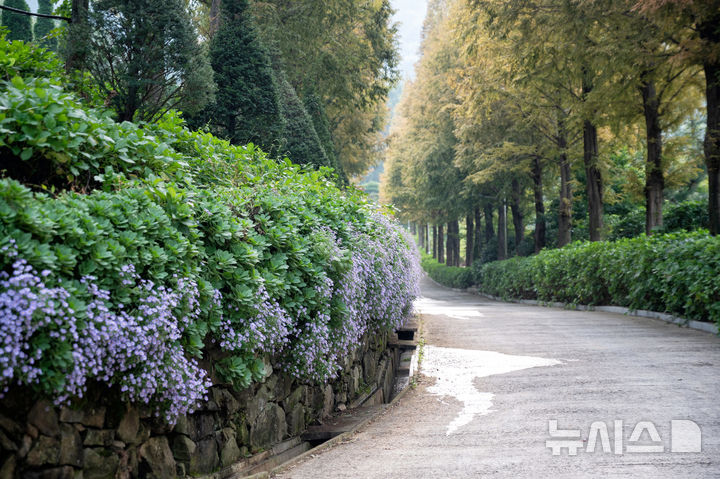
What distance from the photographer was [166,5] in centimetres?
880

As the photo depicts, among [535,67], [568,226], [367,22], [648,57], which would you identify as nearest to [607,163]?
[568,226]

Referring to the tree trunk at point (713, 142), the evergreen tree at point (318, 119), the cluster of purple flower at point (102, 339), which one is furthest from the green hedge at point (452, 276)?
the cluster of purple flower at point (102, 339)

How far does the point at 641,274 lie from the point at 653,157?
4.86m

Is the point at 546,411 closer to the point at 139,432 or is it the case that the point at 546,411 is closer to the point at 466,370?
the point at 466,370

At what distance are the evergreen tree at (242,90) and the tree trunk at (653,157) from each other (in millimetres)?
9479

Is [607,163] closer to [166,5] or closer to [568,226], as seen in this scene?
[568,226]

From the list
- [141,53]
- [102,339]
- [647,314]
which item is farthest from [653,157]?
[102,339]

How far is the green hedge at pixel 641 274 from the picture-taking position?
9703 mm

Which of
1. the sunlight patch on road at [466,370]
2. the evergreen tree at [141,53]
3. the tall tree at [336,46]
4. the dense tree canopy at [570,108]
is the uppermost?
the tall tree at [336,46]

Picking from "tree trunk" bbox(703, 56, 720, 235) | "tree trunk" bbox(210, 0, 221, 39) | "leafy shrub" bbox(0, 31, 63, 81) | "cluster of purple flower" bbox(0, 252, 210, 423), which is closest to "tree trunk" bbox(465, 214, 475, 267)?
"tree trunk" bbox(703, 56, 720, 235)

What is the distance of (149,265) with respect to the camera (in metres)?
3.63

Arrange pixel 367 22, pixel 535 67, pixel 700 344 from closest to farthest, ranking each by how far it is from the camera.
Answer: pixel 700 344, pixel 535 67, pixel 367 22

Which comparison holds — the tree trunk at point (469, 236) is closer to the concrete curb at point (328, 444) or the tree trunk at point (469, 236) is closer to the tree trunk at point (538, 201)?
the tree trunk at point (538, 201)

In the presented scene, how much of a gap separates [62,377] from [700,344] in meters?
8.27
